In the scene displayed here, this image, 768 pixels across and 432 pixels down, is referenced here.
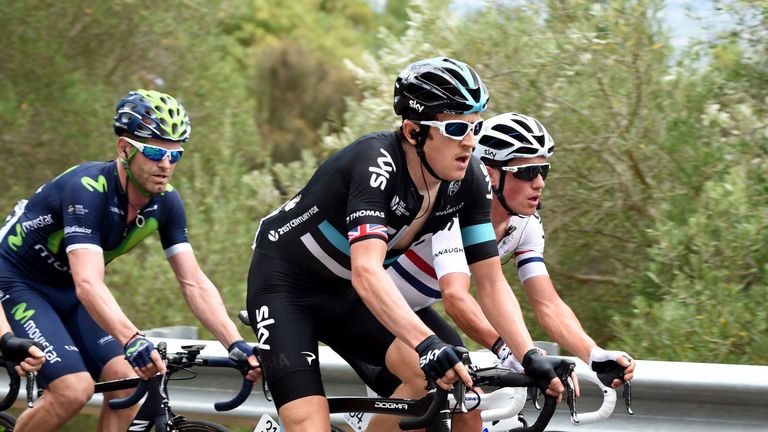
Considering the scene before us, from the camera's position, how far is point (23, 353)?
505 cm

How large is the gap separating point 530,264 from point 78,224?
81.0 inches

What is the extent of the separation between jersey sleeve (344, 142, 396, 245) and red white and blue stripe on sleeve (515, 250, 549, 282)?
1.27 meters

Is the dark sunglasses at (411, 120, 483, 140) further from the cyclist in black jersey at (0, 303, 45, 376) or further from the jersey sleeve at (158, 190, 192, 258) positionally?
the cyclist in black jersey at (0, 303, 45, 376)

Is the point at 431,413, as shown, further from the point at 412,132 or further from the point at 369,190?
the point at 412,132

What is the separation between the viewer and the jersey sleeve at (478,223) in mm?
4477

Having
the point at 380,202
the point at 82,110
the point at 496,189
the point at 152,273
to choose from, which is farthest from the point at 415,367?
the point at 82,110

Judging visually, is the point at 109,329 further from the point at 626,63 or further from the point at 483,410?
the point at 626,63

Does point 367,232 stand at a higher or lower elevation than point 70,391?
higher

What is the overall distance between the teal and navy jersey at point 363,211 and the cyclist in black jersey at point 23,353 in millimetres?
1181

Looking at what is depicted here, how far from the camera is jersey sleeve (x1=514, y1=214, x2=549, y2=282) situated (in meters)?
5.25

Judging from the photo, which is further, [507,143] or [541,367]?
[507,143]

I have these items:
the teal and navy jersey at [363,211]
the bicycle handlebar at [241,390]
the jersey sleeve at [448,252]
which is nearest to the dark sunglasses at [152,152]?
the teal and navy jersey at [363,211]

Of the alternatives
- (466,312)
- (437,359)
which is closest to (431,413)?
(437,359)

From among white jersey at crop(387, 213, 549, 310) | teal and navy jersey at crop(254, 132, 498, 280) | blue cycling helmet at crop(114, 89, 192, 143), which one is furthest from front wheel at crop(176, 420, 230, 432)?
blue cycling helmet at crop(114, 89, 192, 143)
